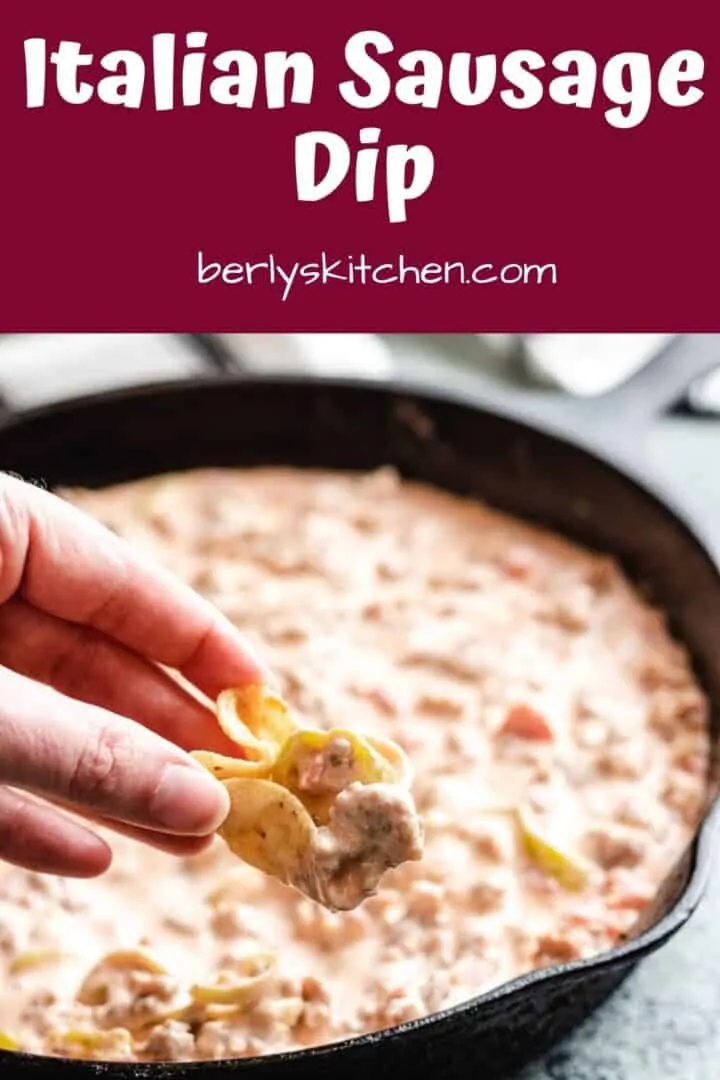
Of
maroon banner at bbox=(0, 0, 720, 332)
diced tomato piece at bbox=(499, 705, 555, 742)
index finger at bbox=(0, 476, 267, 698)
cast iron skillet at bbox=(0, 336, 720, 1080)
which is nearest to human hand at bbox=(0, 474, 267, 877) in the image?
index finger at bbox=(0, 476, 267, 698)

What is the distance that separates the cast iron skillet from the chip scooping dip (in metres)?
0.78

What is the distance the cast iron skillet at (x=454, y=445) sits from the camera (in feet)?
7.31

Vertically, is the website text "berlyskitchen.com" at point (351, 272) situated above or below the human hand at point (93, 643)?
above

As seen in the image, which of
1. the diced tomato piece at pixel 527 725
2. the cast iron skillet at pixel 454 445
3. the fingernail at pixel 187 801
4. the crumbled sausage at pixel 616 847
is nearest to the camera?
the fingernail at pixel 187 801

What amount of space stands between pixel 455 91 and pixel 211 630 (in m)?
1.01

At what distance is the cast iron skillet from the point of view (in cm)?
223

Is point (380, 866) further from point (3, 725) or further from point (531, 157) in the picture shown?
point (531, 157)

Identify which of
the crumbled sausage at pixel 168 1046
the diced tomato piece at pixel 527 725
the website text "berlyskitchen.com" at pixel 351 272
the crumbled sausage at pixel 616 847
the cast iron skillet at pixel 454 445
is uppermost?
the website text "berlyskitchen.com" at pixel 351 272

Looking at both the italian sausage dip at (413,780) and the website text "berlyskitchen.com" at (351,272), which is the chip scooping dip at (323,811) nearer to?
the italian sausage dip at (413,780)

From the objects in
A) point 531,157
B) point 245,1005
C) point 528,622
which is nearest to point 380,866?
point 245,1005

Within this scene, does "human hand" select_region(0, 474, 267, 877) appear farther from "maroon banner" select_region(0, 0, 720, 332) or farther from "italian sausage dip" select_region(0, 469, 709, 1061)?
"maroon banner" select_region(0, 0, 720, 332)

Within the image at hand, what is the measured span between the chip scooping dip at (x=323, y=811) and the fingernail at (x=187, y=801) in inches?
3.1

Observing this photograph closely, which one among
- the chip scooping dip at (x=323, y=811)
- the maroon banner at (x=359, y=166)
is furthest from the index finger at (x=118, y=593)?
the maroon banner at (x=359, y=166)

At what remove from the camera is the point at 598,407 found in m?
2.45
